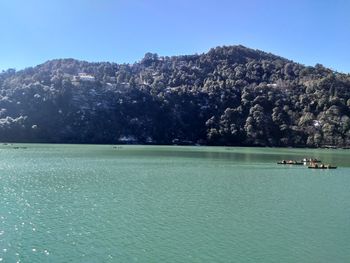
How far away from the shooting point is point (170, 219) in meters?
36.7

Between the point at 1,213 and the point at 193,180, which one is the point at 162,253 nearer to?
the point at 1,213

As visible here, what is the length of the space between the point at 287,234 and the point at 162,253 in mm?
10598

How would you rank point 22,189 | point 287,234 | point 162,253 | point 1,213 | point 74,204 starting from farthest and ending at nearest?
point 22,189 → point 74,204 → point 1,213 → point 287,234 → point 162,253

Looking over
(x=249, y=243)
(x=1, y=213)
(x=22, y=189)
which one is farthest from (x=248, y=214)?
(x=22, y=189)

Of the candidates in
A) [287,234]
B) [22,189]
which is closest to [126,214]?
[287,234]

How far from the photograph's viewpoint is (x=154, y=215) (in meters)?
38.1

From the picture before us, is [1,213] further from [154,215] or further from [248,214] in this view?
[248,214]

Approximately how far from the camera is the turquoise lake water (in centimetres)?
2720

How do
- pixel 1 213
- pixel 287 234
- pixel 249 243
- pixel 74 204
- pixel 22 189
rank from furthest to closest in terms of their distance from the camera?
1. pixel 22 189
2. pixel 74 204
3. pixel 1 213
4. pixel 287 234
5. pixel 249 243

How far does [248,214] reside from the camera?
39500mm

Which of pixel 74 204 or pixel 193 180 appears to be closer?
pixel 74 204

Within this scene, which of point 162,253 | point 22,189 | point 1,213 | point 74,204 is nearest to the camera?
point 162,253

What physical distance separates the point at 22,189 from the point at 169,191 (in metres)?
17.3

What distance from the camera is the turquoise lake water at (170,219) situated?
2720 centimetres
